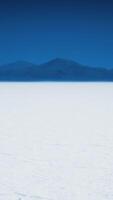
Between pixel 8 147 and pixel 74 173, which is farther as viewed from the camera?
pixel 8 147

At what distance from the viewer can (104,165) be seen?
267 cm

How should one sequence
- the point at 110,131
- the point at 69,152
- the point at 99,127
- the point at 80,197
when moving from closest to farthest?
the point at 80,197 < the point at 69,152 < the point at 110,131 < the point at 99,127

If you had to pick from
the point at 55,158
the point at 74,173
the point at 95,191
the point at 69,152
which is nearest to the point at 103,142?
the point at 69,152

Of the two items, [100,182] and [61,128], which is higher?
[61,128]

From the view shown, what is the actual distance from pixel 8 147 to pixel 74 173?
2.97ft

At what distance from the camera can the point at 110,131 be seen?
3.96 m

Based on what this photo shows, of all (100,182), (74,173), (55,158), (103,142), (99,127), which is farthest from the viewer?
(99,127)

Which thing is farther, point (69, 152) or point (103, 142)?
point (103, 142)

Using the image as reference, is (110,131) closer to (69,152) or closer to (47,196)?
(69,152)

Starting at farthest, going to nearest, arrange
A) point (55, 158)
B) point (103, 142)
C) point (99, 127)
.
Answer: point (99, 127) → point (103, 142) → point (55, 158)

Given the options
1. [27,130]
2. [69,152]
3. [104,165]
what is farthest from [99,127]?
[104,165]

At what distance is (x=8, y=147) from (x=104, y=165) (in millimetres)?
953

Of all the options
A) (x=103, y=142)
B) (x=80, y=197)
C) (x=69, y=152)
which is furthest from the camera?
(x=103, y=142)

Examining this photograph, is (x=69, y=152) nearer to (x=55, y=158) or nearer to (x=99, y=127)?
(x=55, y=158)
